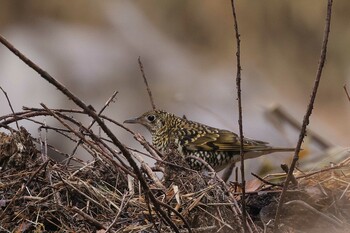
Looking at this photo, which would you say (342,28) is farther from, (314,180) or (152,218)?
(152,218)

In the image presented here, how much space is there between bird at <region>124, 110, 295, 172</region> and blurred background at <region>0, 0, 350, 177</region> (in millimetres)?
2468

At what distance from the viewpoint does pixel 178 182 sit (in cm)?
573

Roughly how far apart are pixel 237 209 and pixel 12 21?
33.5ft

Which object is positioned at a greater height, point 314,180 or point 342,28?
point 342,28

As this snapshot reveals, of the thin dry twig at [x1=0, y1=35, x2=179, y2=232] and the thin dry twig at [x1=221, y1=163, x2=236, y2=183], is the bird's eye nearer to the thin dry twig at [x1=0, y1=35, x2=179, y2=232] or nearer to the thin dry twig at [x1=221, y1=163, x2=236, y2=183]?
the thin dry twig at [x1=221, y1=163, x2=236, y2=183]

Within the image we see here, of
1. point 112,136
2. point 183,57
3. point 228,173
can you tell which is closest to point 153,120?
point 228,173

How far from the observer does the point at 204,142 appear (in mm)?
7742

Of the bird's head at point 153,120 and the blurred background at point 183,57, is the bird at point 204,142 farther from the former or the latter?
the blurred background at point 183,57

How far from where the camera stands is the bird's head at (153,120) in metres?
8.02

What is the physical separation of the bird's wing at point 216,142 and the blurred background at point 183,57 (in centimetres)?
246

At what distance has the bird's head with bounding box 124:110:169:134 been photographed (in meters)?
8.02

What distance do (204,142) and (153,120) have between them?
57 centimetres

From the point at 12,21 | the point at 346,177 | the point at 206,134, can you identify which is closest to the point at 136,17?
the point at 12,21

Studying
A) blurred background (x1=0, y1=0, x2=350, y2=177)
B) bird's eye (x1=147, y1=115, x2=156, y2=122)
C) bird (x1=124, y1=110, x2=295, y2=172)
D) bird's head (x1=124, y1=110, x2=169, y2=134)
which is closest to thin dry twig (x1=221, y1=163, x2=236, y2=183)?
bird (x1=124, y1=110, x2=295, y2=172)
